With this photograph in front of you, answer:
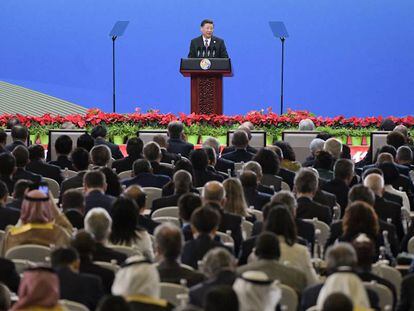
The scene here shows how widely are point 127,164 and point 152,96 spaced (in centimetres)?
1038

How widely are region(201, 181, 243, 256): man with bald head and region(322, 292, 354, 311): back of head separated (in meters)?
2.83

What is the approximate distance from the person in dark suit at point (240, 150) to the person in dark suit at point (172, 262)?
4.95 m

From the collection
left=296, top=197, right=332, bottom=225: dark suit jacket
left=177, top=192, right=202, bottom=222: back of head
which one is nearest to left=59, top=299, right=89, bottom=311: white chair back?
left=177, top=192, right=202, bottom=222: back of head

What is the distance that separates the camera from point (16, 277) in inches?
247

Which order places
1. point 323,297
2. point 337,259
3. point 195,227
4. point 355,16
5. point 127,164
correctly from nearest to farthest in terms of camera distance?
point 323,297, point 337,259, point 195,227, point 127,164, point 355,16

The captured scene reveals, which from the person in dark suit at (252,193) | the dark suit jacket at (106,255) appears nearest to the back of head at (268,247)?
the dark suit jacket at (106,255)

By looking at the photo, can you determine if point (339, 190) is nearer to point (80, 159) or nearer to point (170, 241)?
point (80, 159)

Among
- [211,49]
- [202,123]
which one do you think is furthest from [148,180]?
[211,49]

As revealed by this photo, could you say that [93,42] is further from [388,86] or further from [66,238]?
[66,238]

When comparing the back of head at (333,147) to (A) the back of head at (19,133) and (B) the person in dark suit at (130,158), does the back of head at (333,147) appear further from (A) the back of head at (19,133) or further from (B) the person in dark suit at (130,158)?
(A) the back of head at (19,133)

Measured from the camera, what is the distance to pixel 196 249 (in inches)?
261

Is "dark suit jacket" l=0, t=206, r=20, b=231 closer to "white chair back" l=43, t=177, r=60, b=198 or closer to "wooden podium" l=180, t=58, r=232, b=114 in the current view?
"white chair back" l=43, t=177, r=60, b=198

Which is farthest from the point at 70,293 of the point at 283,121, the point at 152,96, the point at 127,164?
the point at 152,96

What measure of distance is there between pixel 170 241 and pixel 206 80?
869cm
